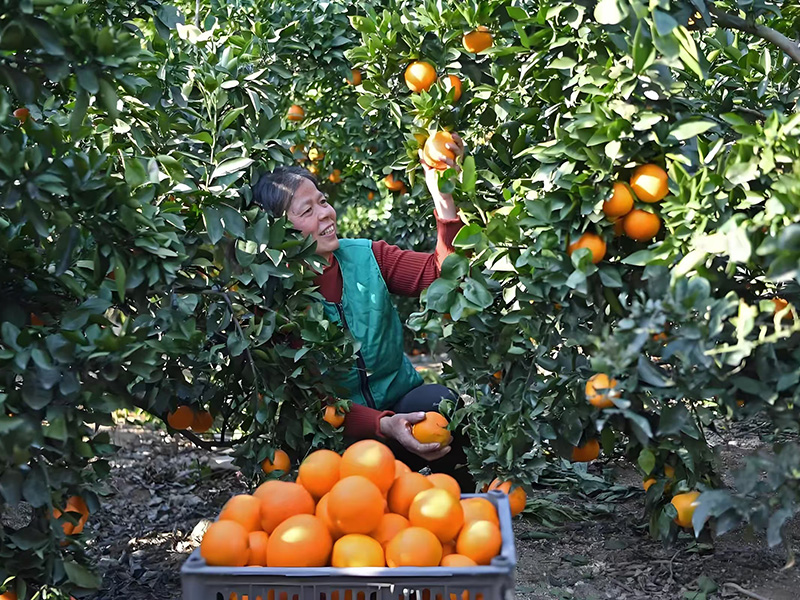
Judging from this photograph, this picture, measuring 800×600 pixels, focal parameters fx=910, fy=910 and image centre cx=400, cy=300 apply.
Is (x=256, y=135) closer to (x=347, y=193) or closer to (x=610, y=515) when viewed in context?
(x=610, y=515)

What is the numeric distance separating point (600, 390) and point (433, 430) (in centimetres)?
90

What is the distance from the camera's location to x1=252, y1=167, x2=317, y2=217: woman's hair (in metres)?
2.65

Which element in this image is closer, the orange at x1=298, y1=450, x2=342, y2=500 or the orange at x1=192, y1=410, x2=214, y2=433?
the orange at x1=298, y1=450, x2=342, y2=500

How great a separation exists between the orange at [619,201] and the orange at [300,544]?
0.88 metres

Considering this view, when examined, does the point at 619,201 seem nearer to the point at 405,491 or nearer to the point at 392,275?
the point at 405,491

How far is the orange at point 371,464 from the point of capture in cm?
175

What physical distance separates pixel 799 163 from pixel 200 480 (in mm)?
2563

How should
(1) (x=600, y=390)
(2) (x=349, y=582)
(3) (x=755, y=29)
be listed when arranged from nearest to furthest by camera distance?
(2) (x=349, y=582), (1) (x=600, y=390), (3) (x=755, y=29)

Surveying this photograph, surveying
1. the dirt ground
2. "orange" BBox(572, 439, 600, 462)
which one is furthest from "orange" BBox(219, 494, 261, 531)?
"orange" BBox(572, 439, 600, 462)

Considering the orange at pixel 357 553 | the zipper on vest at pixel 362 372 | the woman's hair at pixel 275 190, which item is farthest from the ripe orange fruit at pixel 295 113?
the orange at pixel 357 553

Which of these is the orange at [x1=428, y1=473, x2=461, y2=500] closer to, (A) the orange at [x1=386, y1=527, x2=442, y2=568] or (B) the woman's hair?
(A) the orange at [x1=386, y1=527, x2=442, y2=568]

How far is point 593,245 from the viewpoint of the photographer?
6.36 ft

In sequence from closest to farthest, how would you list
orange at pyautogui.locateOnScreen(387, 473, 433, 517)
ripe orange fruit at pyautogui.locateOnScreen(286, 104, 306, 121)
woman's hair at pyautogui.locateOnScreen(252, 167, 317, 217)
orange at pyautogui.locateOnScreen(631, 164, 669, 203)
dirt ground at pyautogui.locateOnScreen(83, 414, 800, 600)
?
1. orange at pyautogui.locateOnScreen(387, 473, 433, 517)
2. orange at pyautogui.locateOnScreen(631, 164, 669, 203)
3. dirt ground at pyautogui.locateOnScreen(83, 414, 800, 600)
4. woman's hair at pyautogui.locateOnScreen(252, 167, 317, 217)
5. ripe orange fruit at pyautogui.locateOnScreen(286, 104, 306, 121)

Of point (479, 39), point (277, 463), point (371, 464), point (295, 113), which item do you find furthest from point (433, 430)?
point (295, 113)
